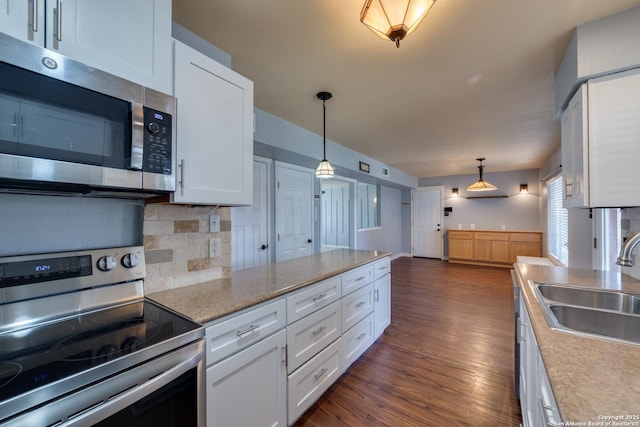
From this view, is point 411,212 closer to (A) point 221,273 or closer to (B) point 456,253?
(B) point 456,253

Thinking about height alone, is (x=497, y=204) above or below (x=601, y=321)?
above

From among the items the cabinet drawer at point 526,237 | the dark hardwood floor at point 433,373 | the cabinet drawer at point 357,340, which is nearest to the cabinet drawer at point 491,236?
the cabinet drawer at point 526,237

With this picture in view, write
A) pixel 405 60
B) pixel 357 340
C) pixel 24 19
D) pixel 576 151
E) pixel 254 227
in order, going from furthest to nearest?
pixel 254 227 < pixel 357 340 < pixel 405 60 < pixel 576 151 < pixel 24 19

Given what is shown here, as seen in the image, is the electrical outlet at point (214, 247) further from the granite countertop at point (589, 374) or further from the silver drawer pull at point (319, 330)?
the granite countertop at point (589, 374)

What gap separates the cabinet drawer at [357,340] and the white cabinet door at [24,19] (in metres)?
2.26

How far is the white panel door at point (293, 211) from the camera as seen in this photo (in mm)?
3660

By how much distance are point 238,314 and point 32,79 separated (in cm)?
111

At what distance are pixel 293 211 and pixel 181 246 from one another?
2367 millimetres

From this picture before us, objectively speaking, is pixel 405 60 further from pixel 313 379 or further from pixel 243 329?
pixel 313 379

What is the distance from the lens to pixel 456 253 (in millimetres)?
6879

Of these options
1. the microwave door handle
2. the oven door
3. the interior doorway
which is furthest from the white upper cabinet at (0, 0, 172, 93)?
the interior doorway

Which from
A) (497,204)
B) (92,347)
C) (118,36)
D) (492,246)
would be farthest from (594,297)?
(497,204)

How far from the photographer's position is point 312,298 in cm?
174

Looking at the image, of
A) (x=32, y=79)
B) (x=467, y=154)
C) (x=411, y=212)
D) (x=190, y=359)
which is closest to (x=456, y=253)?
(x=411, y=212)
